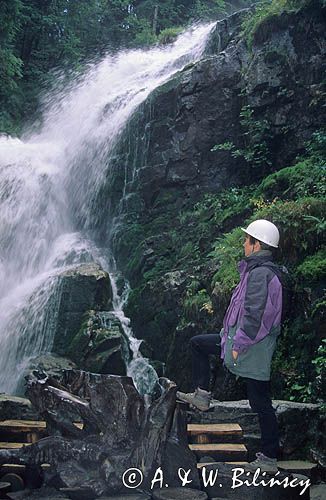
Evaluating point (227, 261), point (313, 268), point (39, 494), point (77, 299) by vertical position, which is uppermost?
point (227, 261)

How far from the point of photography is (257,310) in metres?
4.45

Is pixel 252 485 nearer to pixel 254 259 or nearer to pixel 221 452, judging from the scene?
pixel 221 452

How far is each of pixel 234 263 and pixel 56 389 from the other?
17.4 feet

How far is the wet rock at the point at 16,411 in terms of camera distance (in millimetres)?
5527

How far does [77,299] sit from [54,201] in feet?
18.5

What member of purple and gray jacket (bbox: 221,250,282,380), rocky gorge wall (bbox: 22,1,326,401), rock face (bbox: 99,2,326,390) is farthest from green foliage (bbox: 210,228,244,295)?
purple and gray jacket (bbox: 221,250,282,380)

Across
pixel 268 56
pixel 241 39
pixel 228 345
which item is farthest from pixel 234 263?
pixel 241 39

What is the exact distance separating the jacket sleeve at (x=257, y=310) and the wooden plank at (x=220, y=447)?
2.90 feet

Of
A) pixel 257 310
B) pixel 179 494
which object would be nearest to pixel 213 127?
pixel 257 310

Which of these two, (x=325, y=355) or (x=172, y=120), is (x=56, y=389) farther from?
(x=172, y=120)

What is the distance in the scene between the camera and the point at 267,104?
537 inches

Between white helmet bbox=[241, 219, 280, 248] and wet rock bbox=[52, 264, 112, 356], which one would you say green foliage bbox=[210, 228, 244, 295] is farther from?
white helmet bbox=[241, 219, 280, 248]

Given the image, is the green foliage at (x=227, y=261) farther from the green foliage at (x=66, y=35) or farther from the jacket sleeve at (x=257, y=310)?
the green foliage at (x=66, y=35)

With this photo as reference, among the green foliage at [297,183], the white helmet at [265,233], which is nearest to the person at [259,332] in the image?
the white helmet at [265,233]
